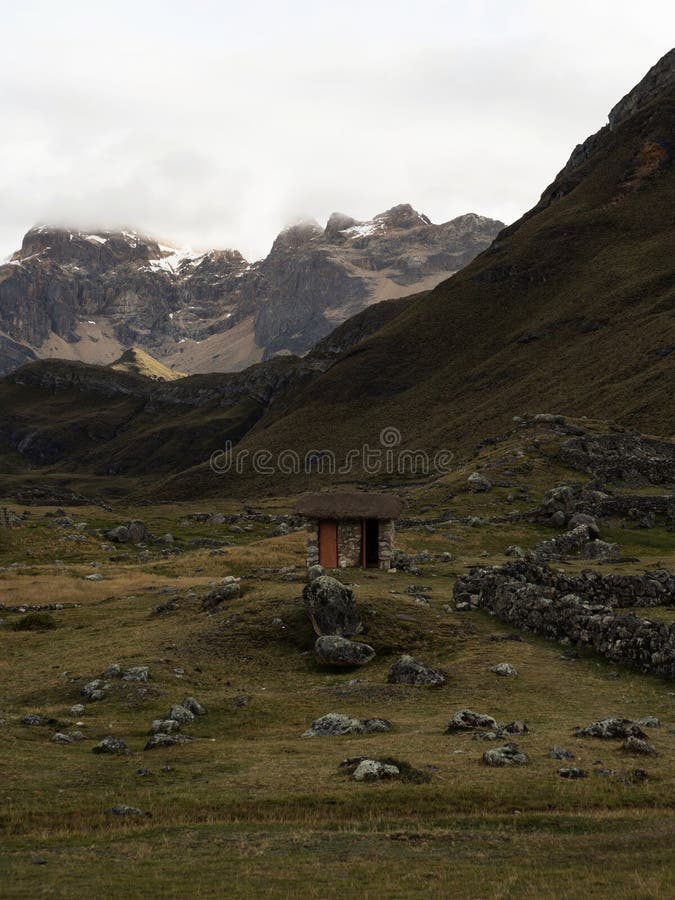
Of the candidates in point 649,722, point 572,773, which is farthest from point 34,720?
point 649,722

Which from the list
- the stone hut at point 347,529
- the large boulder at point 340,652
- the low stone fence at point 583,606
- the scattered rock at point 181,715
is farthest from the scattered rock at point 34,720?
the stone hut at point 347,529

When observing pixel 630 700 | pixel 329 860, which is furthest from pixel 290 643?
pixel 329 860

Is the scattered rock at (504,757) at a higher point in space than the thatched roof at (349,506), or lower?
lower

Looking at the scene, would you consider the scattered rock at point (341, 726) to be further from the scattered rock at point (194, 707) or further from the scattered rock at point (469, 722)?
the scattered rock at point (194, 707)

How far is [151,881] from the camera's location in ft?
49.2

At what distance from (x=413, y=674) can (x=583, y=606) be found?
9.90m

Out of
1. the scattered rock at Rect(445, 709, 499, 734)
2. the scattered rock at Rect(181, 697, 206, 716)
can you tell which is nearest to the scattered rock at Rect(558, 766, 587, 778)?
the scattered rock at Rect(445, 709, 499, 734)

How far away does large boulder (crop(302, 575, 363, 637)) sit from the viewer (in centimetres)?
3859

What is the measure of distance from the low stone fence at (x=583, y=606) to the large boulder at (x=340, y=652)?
27.3 feet

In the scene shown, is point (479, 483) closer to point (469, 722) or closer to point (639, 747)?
point (469, 722)

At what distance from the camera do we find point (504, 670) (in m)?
32.9

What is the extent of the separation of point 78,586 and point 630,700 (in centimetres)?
3954

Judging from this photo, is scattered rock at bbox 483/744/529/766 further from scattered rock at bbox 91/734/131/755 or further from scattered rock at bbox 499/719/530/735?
scattered rock at bbox 91/734/131/755

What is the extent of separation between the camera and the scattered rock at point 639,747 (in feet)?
74.2
